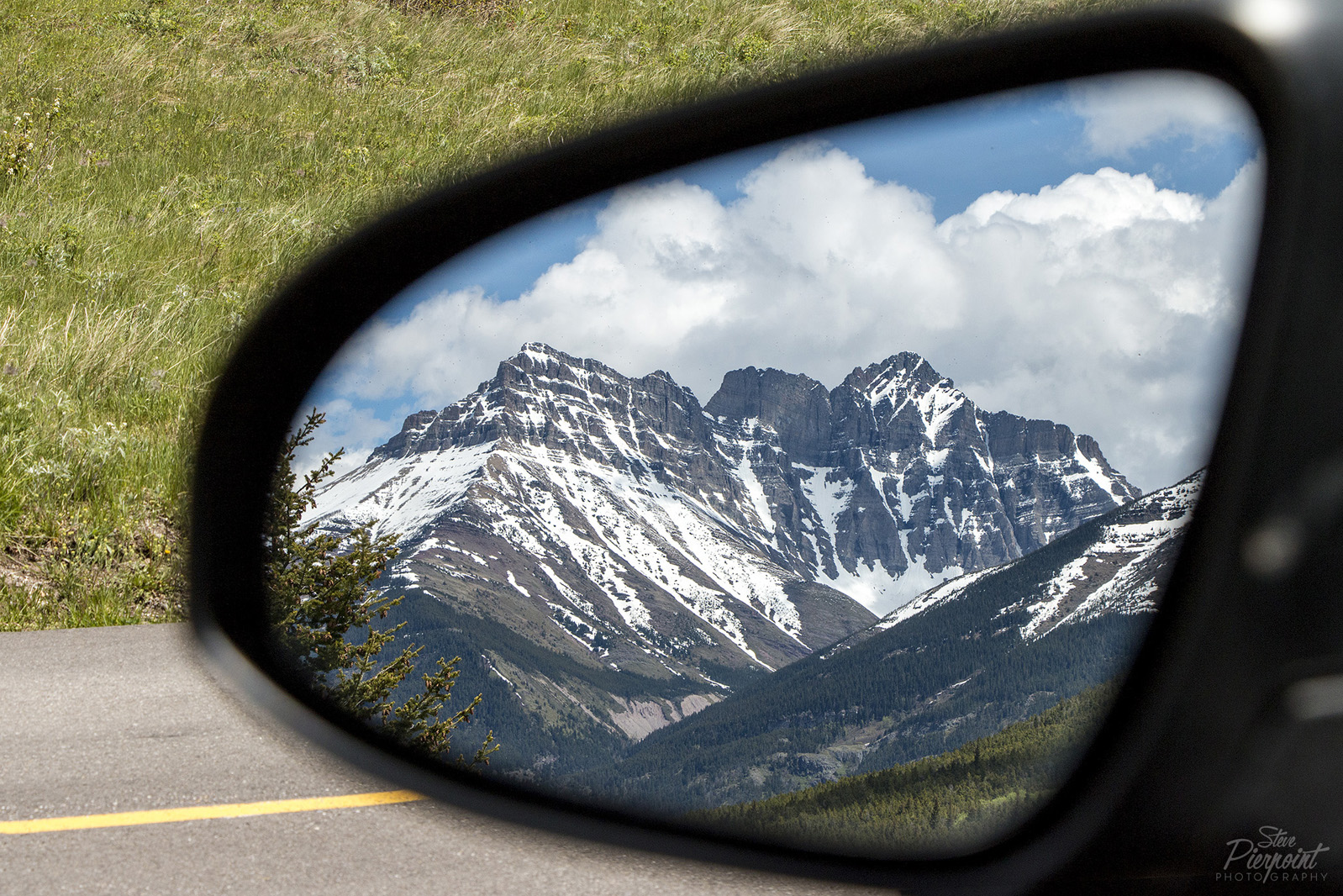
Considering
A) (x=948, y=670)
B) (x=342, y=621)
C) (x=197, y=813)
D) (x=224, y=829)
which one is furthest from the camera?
(x=197, y=813)

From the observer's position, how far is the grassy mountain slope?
48.6 inches

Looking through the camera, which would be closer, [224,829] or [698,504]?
[698,504]

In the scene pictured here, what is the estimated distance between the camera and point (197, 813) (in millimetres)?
3178

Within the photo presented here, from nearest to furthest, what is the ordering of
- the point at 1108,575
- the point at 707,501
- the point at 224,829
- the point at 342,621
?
1. the point at 1108,575
2. the point at 707,501
3. the point at 342,621
4. the point at 224,829

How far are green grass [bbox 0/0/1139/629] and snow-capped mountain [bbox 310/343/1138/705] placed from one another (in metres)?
0.69

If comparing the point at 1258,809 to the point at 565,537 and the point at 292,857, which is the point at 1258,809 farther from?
the point at 292,857

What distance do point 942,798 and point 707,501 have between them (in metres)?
0.47

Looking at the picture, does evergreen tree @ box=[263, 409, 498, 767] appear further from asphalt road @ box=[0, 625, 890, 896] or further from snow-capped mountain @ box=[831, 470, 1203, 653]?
snow-capped mountain @ box=[831, 470, 1203, 653]

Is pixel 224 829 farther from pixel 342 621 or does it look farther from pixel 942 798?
pixel 942 798

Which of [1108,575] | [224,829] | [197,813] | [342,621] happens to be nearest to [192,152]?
[197,813]

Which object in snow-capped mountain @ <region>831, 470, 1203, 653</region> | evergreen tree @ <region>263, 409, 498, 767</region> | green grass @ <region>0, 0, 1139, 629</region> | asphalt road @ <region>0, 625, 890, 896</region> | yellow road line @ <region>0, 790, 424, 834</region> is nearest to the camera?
snow-capped mountain @ <region>831, 470, 1203, 653</region>

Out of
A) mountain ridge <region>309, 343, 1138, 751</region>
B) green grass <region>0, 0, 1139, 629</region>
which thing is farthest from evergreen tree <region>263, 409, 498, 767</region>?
green grass <region>0, 0, 1139, 629</region>

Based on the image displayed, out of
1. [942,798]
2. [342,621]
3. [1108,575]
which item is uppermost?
[1108,575]

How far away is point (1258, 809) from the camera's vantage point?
3.38ft
